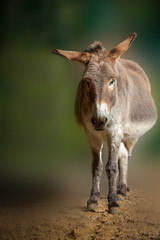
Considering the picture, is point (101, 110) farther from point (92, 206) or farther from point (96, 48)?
point (92, 206)

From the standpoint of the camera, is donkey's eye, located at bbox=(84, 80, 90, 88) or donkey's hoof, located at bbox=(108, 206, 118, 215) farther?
donkey's hoof, located at bbox=(108, 206, 118, 215)

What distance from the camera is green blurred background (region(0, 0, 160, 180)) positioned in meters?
3.41

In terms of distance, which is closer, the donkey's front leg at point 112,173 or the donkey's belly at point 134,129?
the donkey's front leg at point 112,173

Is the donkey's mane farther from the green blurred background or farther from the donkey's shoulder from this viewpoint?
the green blurred background

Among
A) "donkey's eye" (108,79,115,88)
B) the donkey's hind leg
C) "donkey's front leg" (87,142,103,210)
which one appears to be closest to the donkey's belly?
the donkey's hind leg

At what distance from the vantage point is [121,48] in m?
2.10

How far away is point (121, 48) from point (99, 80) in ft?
0.87

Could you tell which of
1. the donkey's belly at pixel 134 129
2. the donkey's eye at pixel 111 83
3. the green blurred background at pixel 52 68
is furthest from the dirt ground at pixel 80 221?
the green blurred background at pixel 52 68

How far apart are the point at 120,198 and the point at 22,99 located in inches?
84.3

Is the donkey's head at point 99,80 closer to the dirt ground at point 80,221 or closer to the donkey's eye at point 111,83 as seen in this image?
the donkey's eye at point 111,83

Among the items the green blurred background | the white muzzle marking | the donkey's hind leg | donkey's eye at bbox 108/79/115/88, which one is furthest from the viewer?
the green blurred background

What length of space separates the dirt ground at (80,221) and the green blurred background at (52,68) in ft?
3.10

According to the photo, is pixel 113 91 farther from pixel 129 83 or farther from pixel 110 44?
pixel 110 44

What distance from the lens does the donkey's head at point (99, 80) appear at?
6.37ft
